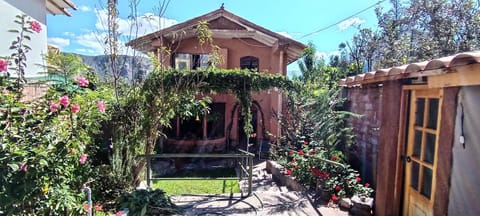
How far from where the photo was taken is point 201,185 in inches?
335

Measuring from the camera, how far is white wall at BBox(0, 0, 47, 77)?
581 centimetres

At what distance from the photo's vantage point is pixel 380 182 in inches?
188

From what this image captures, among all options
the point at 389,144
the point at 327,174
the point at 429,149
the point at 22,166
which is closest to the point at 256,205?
the point at 327,174

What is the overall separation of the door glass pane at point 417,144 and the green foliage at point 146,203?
3936mm

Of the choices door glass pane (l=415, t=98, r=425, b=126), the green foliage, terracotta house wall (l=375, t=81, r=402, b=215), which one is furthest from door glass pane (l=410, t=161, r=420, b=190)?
the green foliage

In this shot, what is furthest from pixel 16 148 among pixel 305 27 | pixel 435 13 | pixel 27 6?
pixel 305 27

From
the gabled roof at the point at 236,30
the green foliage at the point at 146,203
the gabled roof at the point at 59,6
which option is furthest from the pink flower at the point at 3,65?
the gabled roof at the point at 236,30

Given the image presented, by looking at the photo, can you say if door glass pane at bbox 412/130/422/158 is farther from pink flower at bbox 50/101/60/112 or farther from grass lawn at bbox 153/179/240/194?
pink flower at bbox 50/101/60/112

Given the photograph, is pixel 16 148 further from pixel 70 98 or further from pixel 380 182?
pixel 380 182

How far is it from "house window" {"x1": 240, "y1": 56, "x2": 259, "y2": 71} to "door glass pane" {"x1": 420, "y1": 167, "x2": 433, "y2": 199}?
9143 mm

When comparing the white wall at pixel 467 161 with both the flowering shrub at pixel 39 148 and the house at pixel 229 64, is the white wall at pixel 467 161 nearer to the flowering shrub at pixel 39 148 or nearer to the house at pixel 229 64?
the flowering shrub at pixel 39 148

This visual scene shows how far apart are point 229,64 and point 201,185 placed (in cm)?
585

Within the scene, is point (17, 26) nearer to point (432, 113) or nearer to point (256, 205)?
point (256, 205)

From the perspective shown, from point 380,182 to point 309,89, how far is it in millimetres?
5129
